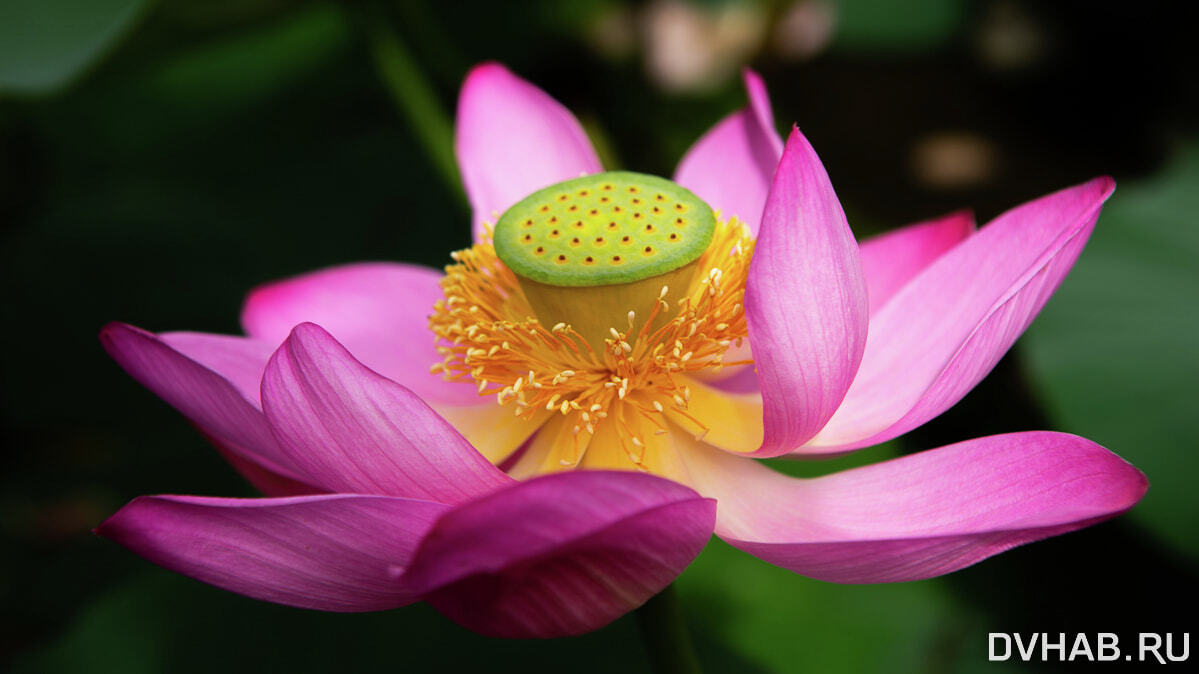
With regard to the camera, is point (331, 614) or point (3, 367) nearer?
point (331, 614)

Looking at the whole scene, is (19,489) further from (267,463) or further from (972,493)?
(972,493)

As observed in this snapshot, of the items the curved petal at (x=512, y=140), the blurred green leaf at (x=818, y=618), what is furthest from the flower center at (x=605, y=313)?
the blurred green leaf at (x=818, y=618)

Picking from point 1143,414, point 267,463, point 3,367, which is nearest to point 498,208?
point 267,463

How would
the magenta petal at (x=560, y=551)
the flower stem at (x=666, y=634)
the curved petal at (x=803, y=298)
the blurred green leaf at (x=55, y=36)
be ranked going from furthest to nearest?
the blurred green leaf at (x=55, y=36) < the flower stem at (x=666, y=634) < the curved petal at (x=803, y=298) < the magenta petal at (x=560, y=551)

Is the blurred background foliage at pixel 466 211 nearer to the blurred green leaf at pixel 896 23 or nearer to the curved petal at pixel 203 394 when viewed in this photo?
the blurred green leaf at pixel 896 23

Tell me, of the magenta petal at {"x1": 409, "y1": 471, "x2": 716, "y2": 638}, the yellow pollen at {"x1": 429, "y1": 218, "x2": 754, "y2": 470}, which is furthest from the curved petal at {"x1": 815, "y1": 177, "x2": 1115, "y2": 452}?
the magenta petal at {"x1": 409, "y1": 471, "x2": 716, "y2": 638}

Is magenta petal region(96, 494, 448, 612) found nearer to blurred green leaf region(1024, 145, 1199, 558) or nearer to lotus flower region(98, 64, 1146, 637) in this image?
lotus flower region(98, 64, 1146, 637)

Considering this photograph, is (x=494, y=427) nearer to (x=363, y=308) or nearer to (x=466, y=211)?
(x=363, y=308)
